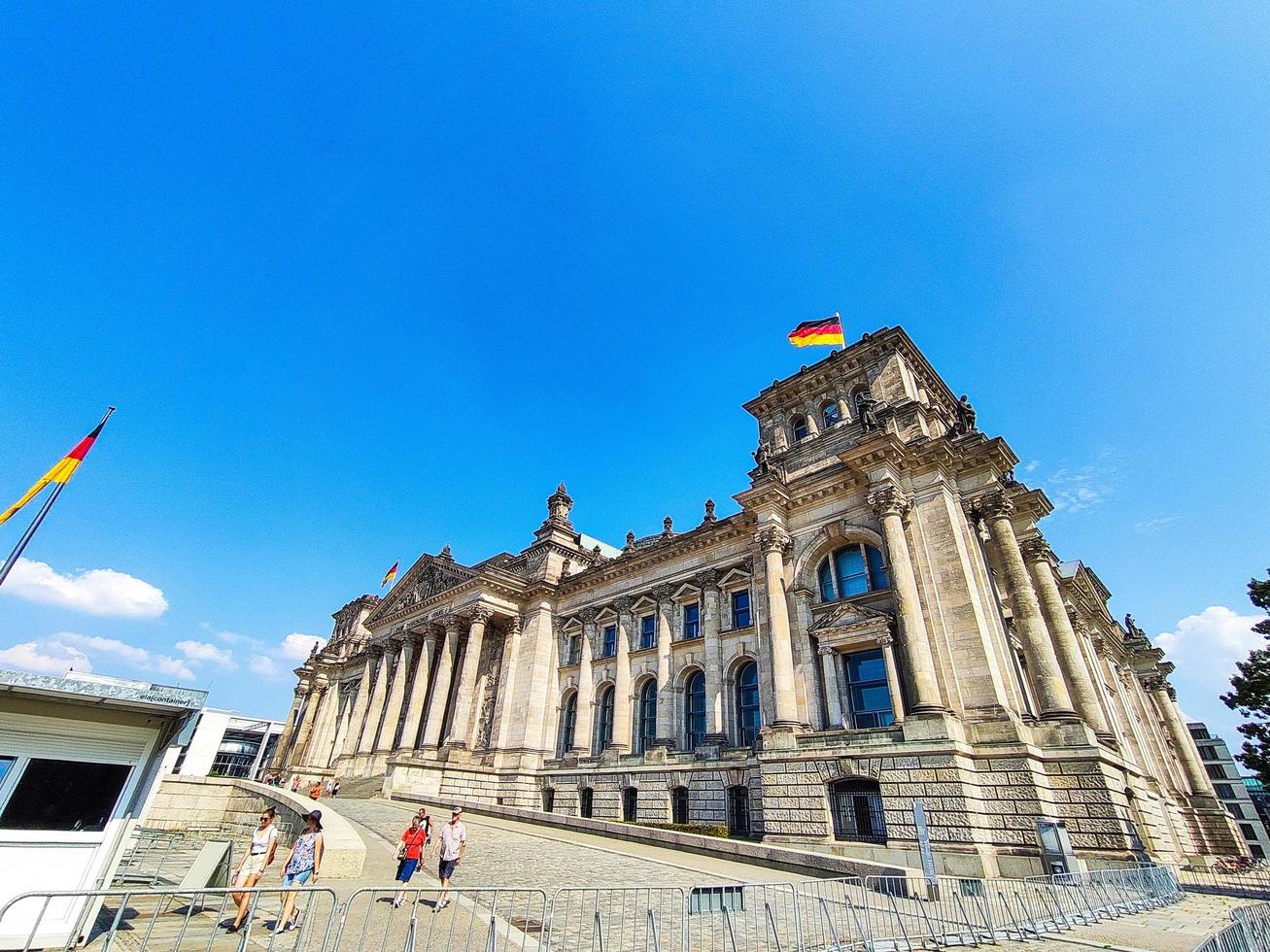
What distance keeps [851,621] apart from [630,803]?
14.0 meters

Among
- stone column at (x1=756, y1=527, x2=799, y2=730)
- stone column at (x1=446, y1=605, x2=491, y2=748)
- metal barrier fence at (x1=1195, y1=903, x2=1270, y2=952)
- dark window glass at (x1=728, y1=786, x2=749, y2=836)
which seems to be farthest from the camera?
stone column at (x1=446, y1=605, x2=491, y2=748)

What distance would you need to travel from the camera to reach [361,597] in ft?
213

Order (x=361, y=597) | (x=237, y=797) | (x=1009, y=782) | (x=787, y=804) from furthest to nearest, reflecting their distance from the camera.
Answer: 1. (x=361, y=597)
2. (x=237, y=797)
3. (x=787, y=804)
4. (x=1009, y=782)

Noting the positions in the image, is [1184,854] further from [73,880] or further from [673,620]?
[73,880]

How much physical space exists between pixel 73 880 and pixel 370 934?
151 inches

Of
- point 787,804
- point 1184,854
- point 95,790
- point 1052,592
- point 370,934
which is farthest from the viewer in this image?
point 1184,854

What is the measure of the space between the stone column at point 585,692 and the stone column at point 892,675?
57.2 feet

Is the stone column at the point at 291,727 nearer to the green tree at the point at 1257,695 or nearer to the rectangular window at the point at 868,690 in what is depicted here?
the rectangular window at the point at 868,690

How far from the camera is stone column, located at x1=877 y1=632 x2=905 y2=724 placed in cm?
2228

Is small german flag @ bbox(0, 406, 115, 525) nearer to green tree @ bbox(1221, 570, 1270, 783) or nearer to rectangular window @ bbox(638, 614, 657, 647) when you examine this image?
rectangular window @ bbox(638, 614, 657, 647)

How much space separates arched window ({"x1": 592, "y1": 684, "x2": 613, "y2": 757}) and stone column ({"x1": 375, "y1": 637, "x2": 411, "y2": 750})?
16649 mm

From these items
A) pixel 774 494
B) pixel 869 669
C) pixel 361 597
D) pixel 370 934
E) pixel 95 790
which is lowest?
pixel 370 934

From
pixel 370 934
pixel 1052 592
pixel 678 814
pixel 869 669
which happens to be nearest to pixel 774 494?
pixel 869 669

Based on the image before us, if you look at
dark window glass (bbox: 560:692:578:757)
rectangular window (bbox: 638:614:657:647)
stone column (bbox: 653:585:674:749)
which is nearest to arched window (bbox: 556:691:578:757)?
dark window glass (bbox: 560:692:578:757)
